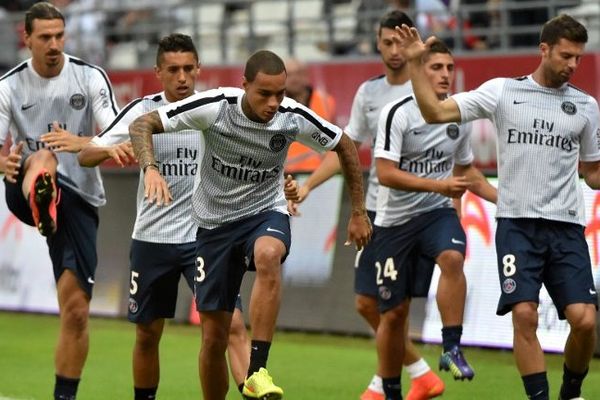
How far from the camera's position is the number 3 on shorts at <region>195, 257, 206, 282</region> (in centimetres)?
870

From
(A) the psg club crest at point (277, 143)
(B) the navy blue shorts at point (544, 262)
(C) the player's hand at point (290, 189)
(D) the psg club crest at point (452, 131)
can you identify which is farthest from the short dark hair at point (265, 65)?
(D) the psg club crest at point (452, 131)

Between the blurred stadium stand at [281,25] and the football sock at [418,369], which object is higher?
the blurred stadium stand at [281,25]

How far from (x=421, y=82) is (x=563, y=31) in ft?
3.19

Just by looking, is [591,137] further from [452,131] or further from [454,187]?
[452,131]

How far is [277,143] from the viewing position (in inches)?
334

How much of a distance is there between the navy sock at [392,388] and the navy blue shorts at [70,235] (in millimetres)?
2229

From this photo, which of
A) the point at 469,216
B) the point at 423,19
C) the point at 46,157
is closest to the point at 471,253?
the point at 469,216

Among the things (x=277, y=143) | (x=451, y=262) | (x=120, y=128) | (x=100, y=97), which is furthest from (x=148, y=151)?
(x=451, y=262)

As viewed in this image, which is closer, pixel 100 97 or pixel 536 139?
pixel 536 139

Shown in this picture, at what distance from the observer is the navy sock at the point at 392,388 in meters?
9.99

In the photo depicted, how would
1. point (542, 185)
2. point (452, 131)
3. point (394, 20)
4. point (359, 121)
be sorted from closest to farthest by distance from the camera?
point (542, 185) < point (452, 131) < point (394, 20) < point (359, 121)

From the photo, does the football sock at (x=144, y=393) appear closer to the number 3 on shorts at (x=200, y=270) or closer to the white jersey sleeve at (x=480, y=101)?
the number 3 on shorts at (x=200, y=270)

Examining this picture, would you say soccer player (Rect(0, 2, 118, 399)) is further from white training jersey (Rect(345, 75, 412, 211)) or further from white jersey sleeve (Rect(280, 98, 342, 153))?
white training jersey (Rect(345, 75, 412, 211))

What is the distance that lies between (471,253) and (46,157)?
4.76m
